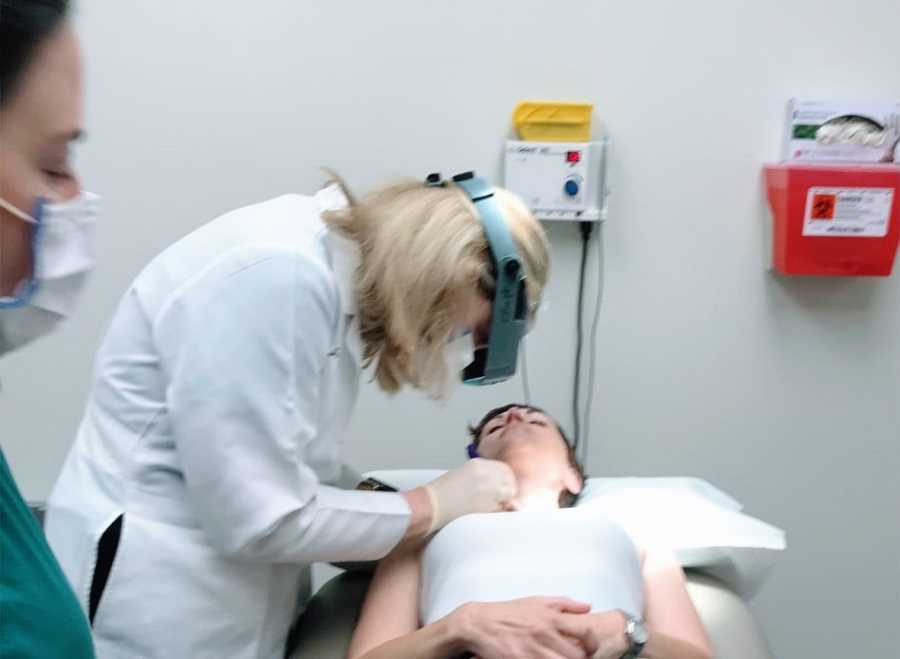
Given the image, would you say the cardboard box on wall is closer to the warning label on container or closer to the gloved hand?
the warning label on container

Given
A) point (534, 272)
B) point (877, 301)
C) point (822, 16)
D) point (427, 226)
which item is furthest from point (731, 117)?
point (427, 226)

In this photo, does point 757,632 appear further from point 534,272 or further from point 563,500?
point 534,272

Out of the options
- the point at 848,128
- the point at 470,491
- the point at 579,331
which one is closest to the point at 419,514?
the point at 470,491

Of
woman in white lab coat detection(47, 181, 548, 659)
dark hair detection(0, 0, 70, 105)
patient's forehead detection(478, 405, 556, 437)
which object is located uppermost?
dark hair detection(0, 0, 70, 105)

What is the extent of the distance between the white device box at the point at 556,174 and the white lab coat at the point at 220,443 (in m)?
0.71

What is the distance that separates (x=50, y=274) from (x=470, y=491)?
92 cm

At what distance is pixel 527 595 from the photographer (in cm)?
144

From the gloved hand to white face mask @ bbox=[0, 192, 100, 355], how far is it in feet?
2.69

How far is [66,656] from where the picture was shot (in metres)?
0.77

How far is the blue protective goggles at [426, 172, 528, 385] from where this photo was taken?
1.32 m

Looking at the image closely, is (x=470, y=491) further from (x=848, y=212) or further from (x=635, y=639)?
(x=848, y=212)

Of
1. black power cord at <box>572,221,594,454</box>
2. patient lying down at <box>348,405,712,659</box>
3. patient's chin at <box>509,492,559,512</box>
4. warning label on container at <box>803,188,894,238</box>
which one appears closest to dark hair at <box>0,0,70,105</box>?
patient lying down at <box>348,405,712,659</box>

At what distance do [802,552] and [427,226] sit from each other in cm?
148

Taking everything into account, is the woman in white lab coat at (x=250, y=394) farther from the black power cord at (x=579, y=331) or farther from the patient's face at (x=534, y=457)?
the black power cord at (x=579, y=331)
